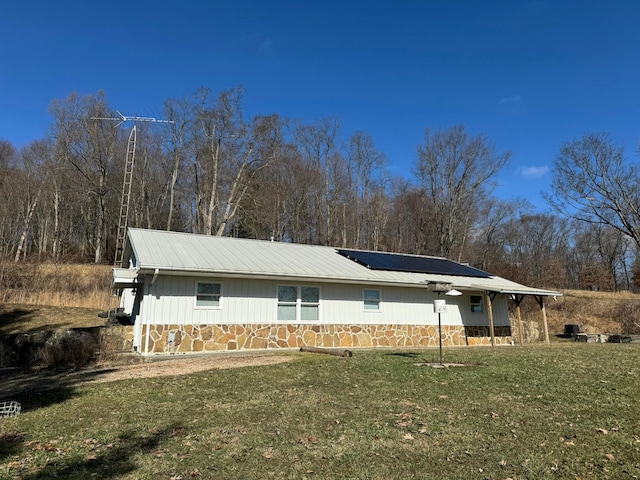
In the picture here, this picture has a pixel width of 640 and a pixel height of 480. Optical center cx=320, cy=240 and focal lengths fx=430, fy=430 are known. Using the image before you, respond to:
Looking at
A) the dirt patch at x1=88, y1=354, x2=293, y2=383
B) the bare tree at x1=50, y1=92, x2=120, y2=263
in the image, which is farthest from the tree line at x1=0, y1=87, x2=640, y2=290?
the dirt patch at x1=88, y1=354, x2=293, y2=383

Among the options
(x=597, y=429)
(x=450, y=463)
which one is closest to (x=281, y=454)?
(x=450, y=463)

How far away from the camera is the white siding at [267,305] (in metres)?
12.2

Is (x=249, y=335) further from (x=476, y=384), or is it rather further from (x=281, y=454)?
(x=281, y=454)

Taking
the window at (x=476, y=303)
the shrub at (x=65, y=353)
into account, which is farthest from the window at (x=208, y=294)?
the window at (x=476, y=303)

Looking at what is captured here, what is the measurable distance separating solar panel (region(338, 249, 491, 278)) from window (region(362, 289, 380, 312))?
48.8 inches

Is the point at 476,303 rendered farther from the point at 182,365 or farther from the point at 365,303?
the point at 182,365

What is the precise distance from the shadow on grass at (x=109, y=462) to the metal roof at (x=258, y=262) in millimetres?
7293

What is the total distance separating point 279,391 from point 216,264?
6.70 meters

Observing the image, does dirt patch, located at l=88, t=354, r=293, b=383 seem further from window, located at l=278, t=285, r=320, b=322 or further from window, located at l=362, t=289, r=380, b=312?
window, located at l=362, t=289, r=380, b=312

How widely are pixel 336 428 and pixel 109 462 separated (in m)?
2.40

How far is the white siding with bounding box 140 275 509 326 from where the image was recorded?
40.0 ft

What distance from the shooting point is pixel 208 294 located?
→ 42.2ft

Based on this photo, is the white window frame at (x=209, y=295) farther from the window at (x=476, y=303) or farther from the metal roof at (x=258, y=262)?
the window at (x=476, y=303)

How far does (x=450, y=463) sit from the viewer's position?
3979mm
